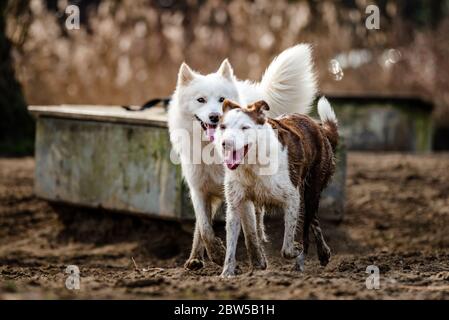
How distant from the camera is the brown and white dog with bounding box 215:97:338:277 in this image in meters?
6.02

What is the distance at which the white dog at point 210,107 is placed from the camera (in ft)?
23.6

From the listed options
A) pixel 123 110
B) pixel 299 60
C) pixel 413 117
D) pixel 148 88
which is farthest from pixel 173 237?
pixel 413 117

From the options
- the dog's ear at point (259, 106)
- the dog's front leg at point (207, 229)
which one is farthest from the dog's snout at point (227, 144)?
the dog's front leg at point (207, 229)

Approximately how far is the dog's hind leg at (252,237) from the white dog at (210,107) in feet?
1.23

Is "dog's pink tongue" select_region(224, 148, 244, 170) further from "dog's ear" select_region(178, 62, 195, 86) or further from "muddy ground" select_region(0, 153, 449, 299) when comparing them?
"dog's ear" select_region(178, 62, 195, 86)

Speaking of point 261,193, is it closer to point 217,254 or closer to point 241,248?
point 217,254

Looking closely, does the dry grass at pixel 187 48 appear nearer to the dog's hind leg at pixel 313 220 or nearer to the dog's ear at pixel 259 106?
the dog's hind leg at pixel 313 220

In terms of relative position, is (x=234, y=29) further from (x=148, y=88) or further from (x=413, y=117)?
(x=413, y=117)

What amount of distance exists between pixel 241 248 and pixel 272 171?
8.43 ft

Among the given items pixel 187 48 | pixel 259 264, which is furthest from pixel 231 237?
pixel 187 48

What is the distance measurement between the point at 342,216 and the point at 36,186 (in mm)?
3254

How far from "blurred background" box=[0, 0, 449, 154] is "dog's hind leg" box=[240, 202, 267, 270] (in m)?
7.81

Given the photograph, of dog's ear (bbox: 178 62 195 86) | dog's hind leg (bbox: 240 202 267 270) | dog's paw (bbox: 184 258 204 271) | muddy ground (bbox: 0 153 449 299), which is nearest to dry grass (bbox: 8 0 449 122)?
muddy ground (bbox: 0 153 449 299)

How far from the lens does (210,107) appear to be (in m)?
7.02
